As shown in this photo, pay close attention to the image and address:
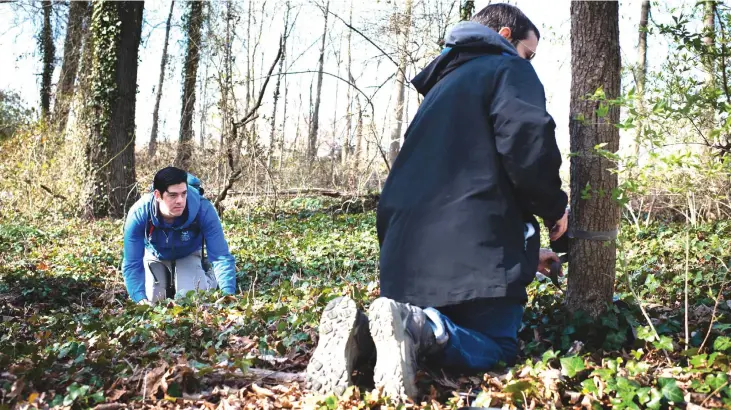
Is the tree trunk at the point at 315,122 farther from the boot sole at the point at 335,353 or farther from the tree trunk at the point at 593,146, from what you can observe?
the boot sole at the point at 335,353

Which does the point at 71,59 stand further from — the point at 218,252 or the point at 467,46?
the point at 467,46

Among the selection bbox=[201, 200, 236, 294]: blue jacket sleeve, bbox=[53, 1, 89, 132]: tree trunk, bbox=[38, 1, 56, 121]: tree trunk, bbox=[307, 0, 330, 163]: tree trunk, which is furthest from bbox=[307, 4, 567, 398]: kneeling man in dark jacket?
bbox=[38, 1, 56, 121]: tree trunk

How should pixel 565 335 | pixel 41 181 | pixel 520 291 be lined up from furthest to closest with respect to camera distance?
pixel 41 181 < pixel 565 335 < pixel 520 291

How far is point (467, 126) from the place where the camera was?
A: 2.83m

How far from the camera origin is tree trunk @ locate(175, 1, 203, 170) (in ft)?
45.1

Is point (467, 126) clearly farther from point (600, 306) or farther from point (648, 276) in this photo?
point (648, 276)

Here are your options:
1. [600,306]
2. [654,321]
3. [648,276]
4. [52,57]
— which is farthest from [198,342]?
[52,57]

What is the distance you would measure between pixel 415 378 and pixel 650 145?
1.55m

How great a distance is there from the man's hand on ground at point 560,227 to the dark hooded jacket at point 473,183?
0.48ft

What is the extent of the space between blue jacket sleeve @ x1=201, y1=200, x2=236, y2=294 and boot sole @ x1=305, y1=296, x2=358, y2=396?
2760mm

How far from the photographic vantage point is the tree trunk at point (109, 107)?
38.5ft

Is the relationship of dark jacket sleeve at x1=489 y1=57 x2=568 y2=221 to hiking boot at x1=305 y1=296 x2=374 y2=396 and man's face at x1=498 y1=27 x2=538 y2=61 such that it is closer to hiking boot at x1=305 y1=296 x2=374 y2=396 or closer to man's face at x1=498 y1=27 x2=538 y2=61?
man's face at x1=498 y1=27 x2=538 y2=61

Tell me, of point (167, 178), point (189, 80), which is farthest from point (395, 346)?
point (189, 80)

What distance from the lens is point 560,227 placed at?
10.3 feet
